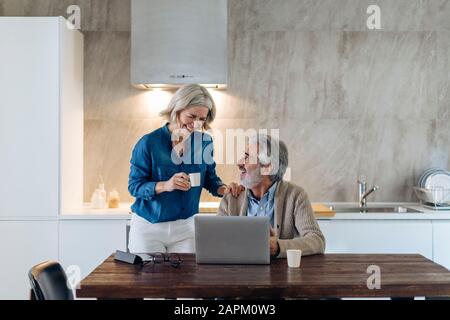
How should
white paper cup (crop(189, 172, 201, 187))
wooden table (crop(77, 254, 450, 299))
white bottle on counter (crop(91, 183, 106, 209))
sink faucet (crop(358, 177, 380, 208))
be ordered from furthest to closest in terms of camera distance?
sink faucet (crop(358, 177, 380, 208)) → white bottle on counter (crop(91, 183, 106, 209)) → white paper cup (crop(189, 172, 201, 187)) → wooden table (crop(77, 254, 450, 299))

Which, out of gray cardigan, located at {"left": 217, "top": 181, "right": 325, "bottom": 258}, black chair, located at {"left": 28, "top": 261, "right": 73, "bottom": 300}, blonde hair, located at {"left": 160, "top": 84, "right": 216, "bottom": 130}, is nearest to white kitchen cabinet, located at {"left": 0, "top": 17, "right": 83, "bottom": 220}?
blonde hair, located at {"left": 160, "top": 84, "right": 216, "bottom": 130}

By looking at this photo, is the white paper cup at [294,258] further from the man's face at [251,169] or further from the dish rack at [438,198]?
the dish rack at [438,198]

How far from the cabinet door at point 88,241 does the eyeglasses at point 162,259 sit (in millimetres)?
1252

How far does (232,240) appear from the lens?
2.16 meters

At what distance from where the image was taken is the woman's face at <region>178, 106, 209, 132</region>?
2.82 m

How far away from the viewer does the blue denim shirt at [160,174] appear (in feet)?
9.34

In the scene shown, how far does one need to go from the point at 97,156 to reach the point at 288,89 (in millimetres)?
1484

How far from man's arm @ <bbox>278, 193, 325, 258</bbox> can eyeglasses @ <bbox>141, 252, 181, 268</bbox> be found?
426 mm

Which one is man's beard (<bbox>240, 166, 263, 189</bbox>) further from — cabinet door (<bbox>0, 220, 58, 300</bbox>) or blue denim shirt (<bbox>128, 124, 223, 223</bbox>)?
cabinet door (<bbox>0, 220, 58, 300</bbox>)

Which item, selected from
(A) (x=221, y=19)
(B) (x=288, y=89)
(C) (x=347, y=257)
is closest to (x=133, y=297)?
(C) (x=347, y=257)

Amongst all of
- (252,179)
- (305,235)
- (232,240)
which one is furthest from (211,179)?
(232,240)

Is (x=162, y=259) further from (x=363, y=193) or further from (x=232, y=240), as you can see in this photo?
(x=363, y=193)

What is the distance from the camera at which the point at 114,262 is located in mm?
2242

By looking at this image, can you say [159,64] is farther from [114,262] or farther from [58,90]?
[114,262]
